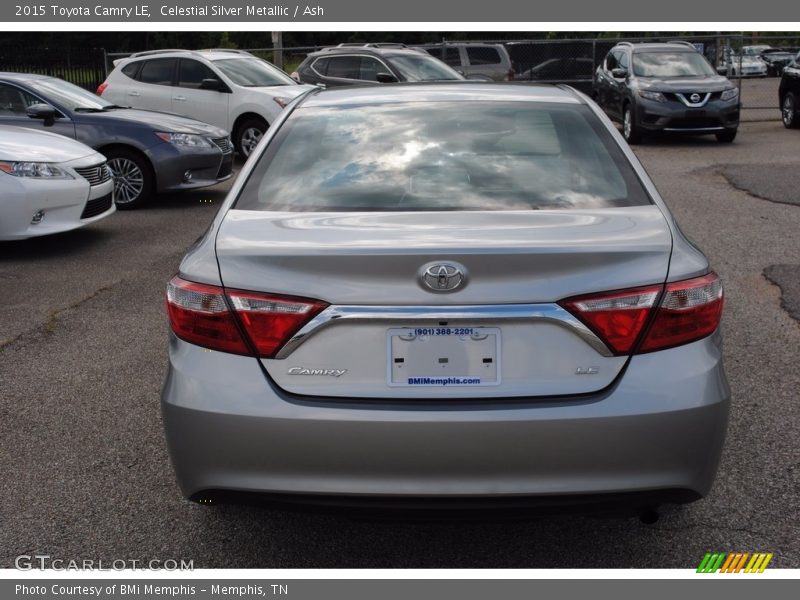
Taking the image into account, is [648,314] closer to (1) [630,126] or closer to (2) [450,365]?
(2) [450,365]

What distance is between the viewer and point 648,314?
9.84 feet

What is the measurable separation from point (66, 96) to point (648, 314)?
1085cm

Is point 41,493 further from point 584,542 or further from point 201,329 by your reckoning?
point 584,542

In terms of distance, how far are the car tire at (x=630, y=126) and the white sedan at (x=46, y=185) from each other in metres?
11.3

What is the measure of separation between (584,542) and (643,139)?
17.0m

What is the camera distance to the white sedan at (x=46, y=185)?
891 cm

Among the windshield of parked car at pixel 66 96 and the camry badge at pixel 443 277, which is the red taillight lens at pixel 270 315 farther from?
the windshield of parked car at pixel 66 96

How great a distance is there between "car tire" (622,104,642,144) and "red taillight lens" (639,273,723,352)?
1615cm

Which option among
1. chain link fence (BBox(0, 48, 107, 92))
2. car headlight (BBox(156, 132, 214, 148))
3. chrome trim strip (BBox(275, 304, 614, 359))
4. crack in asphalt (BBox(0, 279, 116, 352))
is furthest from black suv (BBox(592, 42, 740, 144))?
chrome trim strip (BBox(275, 304, 614, 359))

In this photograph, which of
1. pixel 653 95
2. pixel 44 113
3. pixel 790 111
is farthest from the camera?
pixel 790 111

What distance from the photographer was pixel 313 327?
2.96m

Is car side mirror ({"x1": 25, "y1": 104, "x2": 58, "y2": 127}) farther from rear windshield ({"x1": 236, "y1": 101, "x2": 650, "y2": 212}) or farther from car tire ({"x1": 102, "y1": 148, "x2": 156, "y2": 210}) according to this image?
rear windshield ({"x1": 236, "y1": 101, "x2": 650, "y2": 212})

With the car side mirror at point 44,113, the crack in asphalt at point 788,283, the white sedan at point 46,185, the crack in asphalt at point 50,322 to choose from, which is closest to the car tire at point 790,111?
the crack in asphalt at point 788,283

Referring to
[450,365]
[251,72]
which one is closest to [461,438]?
[450,365]
